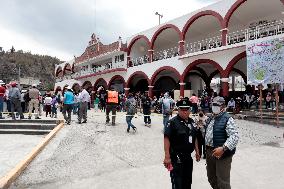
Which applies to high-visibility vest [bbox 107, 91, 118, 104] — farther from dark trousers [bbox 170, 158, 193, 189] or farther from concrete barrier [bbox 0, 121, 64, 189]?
dark trousers [bbox 170, 158, 193, 189]

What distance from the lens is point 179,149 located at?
176 inches

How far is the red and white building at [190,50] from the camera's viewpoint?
20422 millimetres

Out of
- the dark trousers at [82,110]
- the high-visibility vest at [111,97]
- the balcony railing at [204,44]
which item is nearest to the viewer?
the high-visibility vest at [111,97]

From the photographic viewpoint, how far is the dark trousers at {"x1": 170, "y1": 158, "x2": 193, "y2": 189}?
4422mm

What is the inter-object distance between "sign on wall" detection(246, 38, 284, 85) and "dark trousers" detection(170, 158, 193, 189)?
37.2 feet

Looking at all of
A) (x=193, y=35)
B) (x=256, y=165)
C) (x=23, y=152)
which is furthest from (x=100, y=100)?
(x=256, y=165)

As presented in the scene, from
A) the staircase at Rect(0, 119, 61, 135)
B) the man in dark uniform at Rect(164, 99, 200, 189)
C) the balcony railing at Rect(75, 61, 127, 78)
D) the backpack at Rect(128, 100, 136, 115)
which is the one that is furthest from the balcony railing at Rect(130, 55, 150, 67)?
the man in dark uniform at Rect(164, 99, 200, 189)

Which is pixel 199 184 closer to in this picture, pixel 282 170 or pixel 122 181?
pixel 122 181

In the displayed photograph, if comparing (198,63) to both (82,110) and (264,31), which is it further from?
(82,110)

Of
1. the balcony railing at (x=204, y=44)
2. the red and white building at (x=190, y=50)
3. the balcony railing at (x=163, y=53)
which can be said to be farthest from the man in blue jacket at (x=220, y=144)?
the balcony railing at (x=163, y=53)

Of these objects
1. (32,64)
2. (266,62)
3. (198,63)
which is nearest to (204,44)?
(198,63)

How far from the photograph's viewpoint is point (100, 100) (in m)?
25.1

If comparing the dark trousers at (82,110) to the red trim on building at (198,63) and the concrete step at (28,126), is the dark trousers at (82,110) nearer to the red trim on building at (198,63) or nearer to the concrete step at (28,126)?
the concrete step at (28,126)

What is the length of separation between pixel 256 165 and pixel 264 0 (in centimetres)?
Answer: 1514
